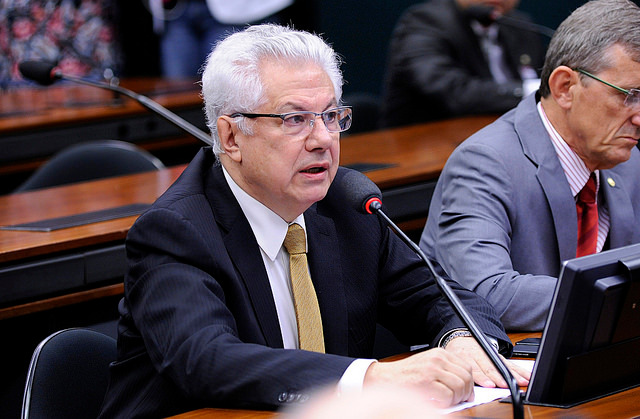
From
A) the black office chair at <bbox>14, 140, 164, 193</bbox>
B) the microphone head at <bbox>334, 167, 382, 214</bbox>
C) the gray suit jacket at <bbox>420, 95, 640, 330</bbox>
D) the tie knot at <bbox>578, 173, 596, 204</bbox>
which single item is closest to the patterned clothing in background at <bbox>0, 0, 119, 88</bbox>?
the black office chair at <bbox>14, 140, 164, 193</bbox>

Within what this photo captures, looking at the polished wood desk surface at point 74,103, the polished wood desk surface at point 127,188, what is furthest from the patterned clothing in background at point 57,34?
the polished wood desk surface at point 127,188

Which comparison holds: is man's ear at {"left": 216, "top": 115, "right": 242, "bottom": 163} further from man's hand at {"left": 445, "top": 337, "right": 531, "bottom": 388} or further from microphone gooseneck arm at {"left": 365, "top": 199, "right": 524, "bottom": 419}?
man's hand at {"left": 445, "top": 337, "right": 531, "bottom": 388}

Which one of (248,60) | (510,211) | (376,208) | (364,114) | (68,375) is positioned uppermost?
(248,60)

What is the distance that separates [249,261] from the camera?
1.78m

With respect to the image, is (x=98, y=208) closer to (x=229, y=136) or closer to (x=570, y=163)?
(x=229, y=136)

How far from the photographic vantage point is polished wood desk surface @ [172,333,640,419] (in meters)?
1.49

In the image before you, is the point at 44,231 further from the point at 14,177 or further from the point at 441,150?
the point at 14,177

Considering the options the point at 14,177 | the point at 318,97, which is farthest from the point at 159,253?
the point at 14,177

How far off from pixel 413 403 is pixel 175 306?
0.97 meters

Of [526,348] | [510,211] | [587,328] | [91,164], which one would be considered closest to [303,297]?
[526,348]

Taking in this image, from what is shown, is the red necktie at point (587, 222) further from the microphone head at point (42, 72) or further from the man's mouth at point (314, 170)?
the microphone head at point (42, 72)

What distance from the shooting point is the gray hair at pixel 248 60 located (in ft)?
5.87

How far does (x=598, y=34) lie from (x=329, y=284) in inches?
34.5

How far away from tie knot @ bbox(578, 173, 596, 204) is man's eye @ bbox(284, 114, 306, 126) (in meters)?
0.87
